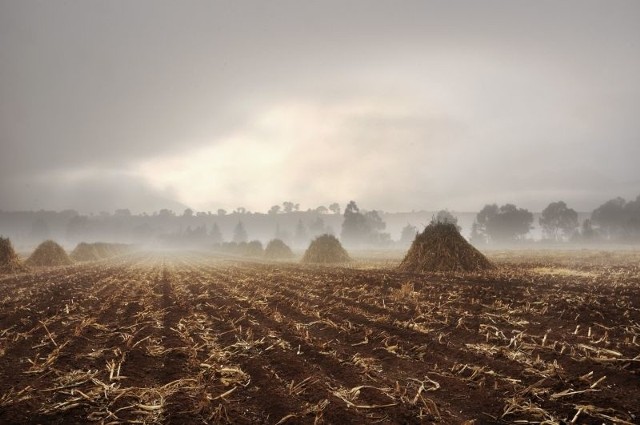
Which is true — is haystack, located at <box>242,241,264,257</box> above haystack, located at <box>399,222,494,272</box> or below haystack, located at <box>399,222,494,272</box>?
below

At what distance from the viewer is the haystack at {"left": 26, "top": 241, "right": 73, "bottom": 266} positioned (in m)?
32.7

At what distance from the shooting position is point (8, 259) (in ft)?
83.6

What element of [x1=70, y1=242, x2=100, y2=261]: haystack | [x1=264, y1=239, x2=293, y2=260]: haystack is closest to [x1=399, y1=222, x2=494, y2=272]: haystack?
[x1=264, y1=239, x2=293, y2=260]: haystack

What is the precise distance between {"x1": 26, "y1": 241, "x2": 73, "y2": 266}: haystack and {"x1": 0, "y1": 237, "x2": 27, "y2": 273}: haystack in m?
7.38

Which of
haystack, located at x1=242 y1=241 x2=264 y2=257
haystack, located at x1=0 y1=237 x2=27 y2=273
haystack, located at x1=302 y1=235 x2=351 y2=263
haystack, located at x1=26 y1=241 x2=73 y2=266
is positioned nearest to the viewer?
haystack, located at x1=0 y1=237 x2=27 y2=273

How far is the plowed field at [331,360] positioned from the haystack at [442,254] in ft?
29.3

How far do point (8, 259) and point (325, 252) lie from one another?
25.4 meters

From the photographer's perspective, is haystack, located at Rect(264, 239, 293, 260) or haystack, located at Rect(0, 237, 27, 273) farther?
haystack, located at Rect(264, 239, 293, 260)

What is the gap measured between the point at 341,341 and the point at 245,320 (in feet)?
9.90

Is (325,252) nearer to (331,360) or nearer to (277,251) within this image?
(277,251)

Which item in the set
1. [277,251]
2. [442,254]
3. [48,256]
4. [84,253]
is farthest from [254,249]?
[442,254]

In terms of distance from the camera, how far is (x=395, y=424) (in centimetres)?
383

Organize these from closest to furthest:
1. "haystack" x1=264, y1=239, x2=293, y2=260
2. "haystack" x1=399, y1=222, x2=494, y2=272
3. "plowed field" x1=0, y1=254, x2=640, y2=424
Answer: "plowed field" x1=0, y1=254, x2=640, y2=424, "haystack" x1=399, y1=222, x2=494, y2=272, "haystack" x1=264, y1=239, x2=293, y2=260

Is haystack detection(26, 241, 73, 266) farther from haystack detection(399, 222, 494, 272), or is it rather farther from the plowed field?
haystack detection(399, 222, 494, 272)
